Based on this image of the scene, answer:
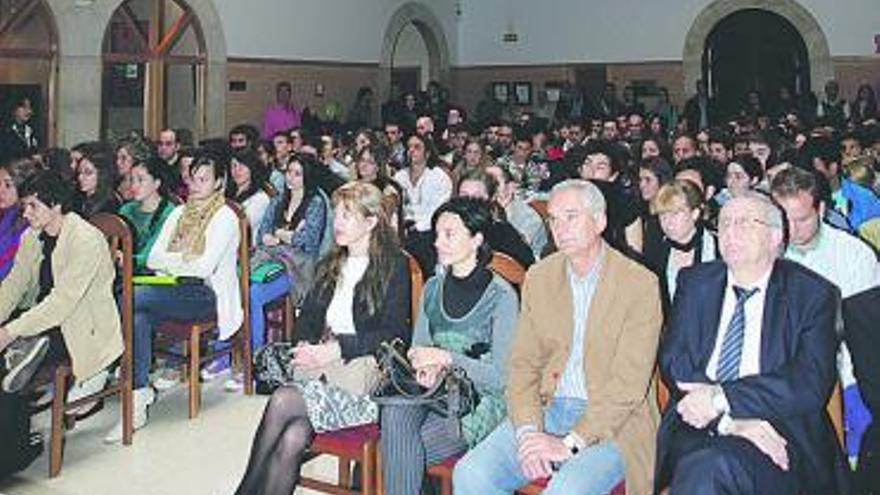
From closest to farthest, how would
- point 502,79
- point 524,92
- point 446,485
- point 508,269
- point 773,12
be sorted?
point 446,485, point 508,269, point 773,12, point 524,92, point 502,79

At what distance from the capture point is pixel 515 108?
16688 millimetres

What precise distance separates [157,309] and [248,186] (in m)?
1.60

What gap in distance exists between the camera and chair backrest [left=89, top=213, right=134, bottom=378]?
4.32 m

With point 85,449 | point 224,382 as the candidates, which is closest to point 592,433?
point 85,449

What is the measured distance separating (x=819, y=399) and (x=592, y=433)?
0.62 meters

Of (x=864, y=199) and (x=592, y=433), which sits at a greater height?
(x=864, y=199)

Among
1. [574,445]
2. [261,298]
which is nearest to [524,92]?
[261,298]

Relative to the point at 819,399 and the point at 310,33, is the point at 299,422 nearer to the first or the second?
the point at 819,399

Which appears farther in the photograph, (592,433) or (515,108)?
(515,108)

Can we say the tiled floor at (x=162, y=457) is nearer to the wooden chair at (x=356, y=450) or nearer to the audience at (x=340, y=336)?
the wooden chair at (x=356, y=450)

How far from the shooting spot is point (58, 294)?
13.7ft

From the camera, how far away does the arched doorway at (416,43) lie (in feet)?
49.6

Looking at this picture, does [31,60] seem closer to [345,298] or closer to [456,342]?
[345,298]

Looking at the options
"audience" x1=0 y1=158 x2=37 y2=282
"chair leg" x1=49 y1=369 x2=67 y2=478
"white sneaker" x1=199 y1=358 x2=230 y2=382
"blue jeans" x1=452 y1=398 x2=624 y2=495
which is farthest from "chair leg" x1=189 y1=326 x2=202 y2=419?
"blue jeans" x1=452 y1=398 x2=624 y2=495
